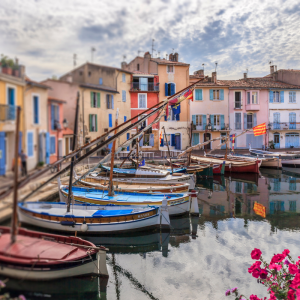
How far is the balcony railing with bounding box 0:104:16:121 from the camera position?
8.74 ft

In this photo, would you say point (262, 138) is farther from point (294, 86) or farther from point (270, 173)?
point (270, 173)

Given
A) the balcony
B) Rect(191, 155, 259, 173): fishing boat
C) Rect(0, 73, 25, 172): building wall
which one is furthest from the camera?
the balcony

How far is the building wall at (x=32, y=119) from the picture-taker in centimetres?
280

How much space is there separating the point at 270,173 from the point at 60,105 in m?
25.6

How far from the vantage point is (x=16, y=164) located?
2.73 metres

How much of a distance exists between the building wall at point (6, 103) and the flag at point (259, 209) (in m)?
12.6

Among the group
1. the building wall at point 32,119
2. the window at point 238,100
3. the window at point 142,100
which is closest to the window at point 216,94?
the window at point 238,100

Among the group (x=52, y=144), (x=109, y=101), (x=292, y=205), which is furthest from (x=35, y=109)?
(x=292, y=205)

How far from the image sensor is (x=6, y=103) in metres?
2.66

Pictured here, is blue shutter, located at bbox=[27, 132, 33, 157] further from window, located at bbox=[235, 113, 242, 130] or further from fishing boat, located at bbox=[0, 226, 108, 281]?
window, located at bbox=[235, 113, 242, 130]

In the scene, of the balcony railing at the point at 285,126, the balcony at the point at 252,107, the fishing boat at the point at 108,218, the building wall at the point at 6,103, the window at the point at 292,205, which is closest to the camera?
the building wall at the point at 6,103

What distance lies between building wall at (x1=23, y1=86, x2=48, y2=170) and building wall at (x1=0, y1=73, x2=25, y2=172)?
0.19ft

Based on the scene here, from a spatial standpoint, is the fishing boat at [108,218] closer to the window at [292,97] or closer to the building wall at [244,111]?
the building wall at [244,111]

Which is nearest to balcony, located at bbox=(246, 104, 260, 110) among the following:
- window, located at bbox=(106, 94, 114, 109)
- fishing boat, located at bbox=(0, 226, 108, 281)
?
window, located at bbox=(106, 94, 114, 109)
